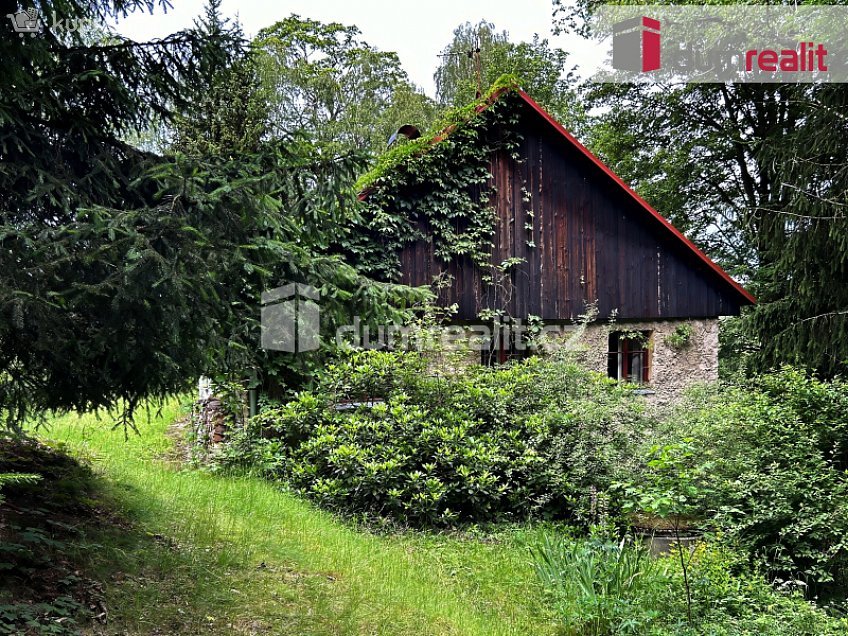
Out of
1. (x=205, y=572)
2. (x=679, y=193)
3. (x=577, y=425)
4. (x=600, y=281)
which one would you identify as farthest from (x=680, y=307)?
(x=205, y=572)

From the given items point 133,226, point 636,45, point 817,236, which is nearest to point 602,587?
point 133,226

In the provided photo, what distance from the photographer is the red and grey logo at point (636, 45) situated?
54.0 feet

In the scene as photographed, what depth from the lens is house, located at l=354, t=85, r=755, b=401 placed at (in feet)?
33.2

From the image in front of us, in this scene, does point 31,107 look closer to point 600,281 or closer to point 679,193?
point 600,281

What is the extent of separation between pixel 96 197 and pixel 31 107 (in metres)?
0.59

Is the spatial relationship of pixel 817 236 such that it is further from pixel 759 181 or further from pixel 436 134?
pixel 759 181

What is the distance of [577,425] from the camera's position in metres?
7.24

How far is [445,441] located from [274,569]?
113 inches

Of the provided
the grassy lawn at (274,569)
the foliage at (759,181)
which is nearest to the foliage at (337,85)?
the foliage at (759,181)

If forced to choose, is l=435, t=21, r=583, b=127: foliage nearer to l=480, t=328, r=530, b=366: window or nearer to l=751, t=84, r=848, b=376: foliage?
l=751, t=84, r=848, b=376: foliage

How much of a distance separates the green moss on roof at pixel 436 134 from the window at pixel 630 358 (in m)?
4.57

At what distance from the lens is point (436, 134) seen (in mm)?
10219

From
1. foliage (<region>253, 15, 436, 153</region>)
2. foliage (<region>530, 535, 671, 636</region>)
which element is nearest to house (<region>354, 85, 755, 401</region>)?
foliage (<region>530, 535, 671, 636</region>)

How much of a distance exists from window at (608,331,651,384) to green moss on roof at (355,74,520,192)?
4.57 meters
